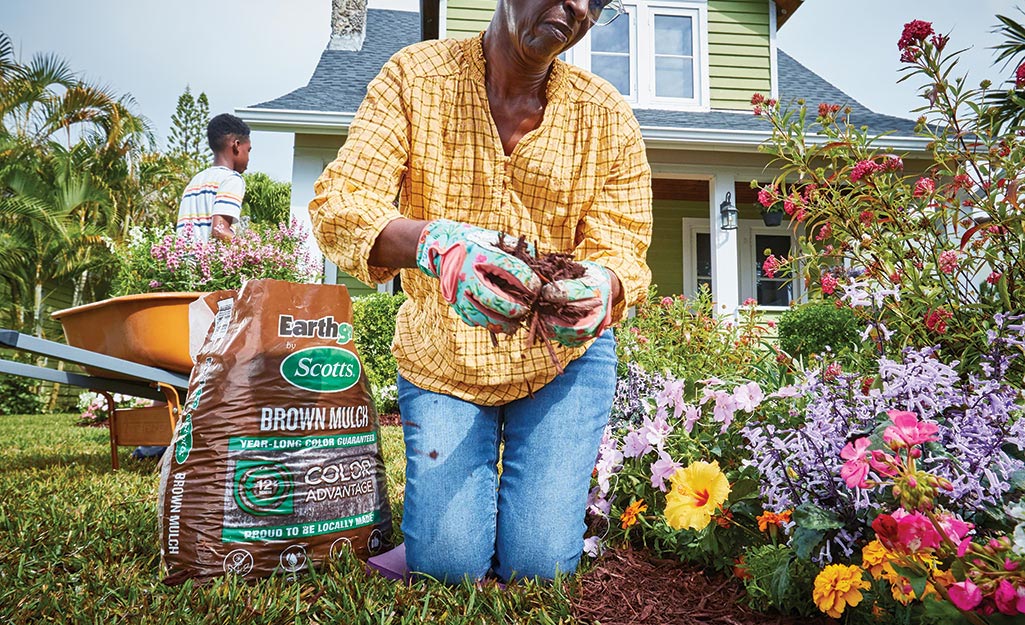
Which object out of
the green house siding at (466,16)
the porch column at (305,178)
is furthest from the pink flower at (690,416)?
the green house siding at (466,16)

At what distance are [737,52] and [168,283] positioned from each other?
7228mm

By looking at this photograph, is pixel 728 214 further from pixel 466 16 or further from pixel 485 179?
pixel 485 179

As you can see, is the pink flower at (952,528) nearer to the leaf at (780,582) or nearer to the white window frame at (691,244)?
the leaf at (780,582)

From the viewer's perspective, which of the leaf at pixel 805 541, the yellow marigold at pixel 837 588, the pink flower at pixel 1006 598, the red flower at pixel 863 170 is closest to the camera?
the pink flower at pixel 1006 598

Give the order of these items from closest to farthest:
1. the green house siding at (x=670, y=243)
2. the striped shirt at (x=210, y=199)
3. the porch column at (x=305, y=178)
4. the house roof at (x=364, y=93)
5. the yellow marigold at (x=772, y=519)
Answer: the yellow marigold at (x=772, y=519), the striped shirt at (x=210, y=199), the house roof at (x=364, y=93), the porch column at (x=305, y=178), the green house siding at (x=670, y=243)

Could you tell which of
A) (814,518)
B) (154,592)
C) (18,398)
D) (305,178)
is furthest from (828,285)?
(18,398)

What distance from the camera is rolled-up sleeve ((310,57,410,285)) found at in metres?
1.59

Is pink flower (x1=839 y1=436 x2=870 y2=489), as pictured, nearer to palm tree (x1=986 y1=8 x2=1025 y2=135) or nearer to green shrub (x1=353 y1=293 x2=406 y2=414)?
palm tree (x1=986 y1=8 x2=1025 y2=135)

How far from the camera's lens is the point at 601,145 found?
6.55 feet

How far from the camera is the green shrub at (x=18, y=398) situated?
10.1 meters

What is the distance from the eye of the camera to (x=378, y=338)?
22.5 ft

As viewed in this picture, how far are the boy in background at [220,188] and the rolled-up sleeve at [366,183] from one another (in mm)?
2674

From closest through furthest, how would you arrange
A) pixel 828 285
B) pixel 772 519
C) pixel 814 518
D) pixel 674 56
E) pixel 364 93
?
pixel 814 518, pixel 772 519, pixel 828 285, pixel 674 56, pixel 364 93

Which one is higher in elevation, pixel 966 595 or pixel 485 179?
pixel 485 179
